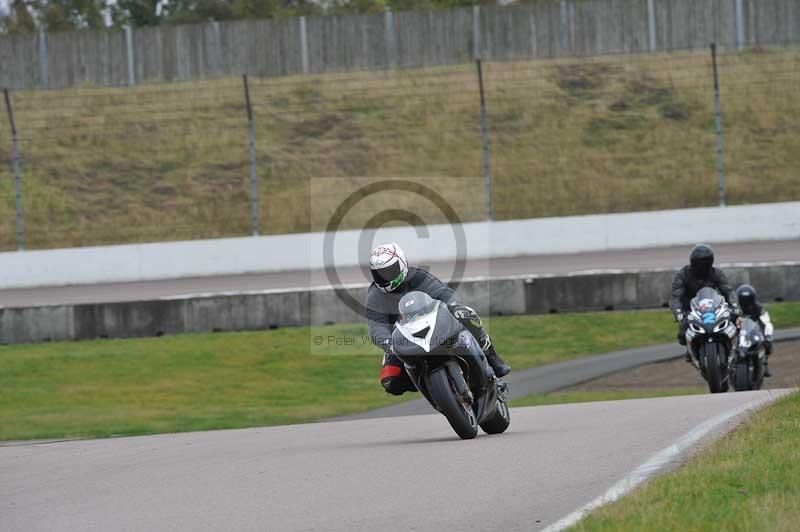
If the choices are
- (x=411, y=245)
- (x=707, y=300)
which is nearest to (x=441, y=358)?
(x=707, y=300)

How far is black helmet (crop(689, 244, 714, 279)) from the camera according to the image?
13736mm

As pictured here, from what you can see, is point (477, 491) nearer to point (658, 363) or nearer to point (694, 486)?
point (694, 486)

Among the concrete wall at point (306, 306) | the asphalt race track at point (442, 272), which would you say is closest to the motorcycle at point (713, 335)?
the concrete wall at point (306, 306)

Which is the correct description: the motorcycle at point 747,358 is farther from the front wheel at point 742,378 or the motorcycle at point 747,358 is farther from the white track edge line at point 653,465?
the white track edge line at point 653,465

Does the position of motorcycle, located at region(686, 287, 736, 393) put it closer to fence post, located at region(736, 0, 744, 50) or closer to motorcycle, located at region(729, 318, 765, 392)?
motorcycle, located at region(729, 318, 765, 392)

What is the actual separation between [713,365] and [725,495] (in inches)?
302

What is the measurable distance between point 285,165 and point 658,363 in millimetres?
20875

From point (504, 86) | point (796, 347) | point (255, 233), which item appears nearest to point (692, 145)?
point (504, 86)

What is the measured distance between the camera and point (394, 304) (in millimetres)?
9703

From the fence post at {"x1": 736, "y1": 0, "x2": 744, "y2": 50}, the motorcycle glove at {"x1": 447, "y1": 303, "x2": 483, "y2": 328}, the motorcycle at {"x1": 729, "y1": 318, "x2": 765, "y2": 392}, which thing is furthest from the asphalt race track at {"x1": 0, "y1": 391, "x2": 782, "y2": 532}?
the fence post at {"x1": 736, "y1": 0, "x2": 744, "y2": 50}

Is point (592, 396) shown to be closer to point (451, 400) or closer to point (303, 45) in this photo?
point (451, 400)

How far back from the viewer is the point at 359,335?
18938 millimetres

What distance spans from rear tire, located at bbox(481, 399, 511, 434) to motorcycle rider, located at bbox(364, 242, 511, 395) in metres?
0.25

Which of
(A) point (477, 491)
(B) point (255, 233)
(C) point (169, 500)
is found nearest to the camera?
(A) point (477, 491)
